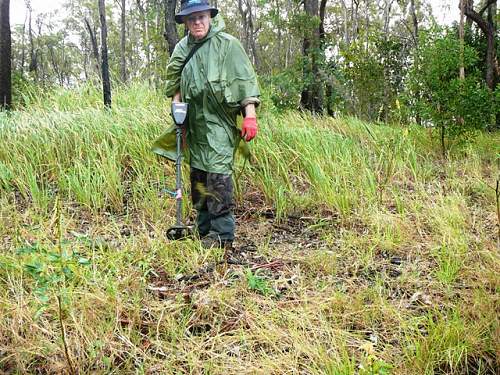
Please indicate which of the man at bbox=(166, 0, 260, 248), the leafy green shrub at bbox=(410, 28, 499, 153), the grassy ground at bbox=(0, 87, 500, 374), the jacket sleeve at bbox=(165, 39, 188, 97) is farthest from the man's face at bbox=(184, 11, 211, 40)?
the leafy green shrub at bbox=(410, 28, 499, 153)

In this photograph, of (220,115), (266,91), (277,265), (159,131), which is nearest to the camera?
(277,265)

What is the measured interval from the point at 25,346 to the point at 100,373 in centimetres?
45

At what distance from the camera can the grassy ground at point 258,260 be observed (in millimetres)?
2420

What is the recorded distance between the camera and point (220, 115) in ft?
12.2

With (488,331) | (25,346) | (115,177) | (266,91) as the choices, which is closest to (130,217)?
(115,177)

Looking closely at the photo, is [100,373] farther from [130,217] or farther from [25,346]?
[130,217]

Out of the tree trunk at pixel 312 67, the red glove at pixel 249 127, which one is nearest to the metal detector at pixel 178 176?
the red glove at pixel 249 127

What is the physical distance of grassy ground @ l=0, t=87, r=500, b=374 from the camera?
7.94 feet

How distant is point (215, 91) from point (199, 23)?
1.71 feet

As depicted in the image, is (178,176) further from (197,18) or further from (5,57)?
(5,57)

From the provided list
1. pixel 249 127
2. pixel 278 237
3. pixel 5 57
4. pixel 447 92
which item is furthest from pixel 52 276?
pixel 5 57

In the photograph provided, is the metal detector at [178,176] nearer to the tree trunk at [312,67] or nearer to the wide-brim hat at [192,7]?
the wide-brim hat at [192,7]

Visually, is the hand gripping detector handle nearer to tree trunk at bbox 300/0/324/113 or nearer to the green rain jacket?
the green rain jacket

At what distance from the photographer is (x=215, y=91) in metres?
3.60
